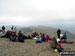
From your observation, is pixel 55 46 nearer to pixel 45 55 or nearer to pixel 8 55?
pixel 45 55

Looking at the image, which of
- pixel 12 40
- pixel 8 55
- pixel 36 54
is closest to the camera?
pixel 8 55

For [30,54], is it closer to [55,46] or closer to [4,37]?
[55,46]

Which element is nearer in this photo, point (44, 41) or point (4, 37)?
point (44, 41)

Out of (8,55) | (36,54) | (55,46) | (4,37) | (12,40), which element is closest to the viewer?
(8,55)

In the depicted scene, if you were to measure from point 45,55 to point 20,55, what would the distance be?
3.15m

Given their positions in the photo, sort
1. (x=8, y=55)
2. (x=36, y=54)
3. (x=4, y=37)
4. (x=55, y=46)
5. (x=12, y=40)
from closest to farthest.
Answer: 1. (x=8, y=55)
2. (x=36, y=54)
3. (x=55, y=46)
4. (x=12, y=40)
5. (x=4, y=37)

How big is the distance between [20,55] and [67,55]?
597 cm

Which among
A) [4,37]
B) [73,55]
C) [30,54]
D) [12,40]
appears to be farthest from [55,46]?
[4,37]

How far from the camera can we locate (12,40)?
20391 millimetres

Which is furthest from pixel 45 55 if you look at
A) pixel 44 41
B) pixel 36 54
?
pixel 44 41

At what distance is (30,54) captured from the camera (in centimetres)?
1393

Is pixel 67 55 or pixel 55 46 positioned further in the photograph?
pixel 55 46

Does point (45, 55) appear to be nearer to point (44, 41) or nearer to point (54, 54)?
point (54, 54)

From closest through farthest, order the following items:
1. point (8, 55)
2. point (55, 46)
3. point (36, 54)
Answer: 1. point (8, 55)
2. point (36, 54)
3. point (55, 46)
